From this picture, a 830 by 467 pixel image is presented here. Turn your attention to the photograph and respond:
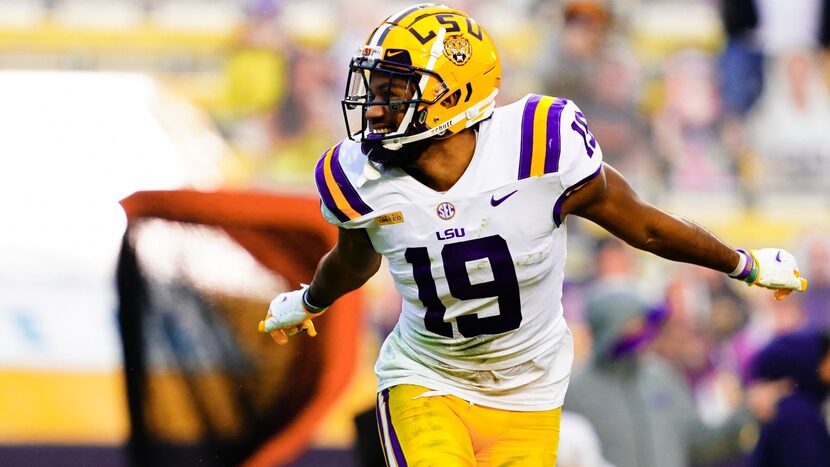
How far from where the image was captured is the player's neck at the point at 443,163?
7.84ft

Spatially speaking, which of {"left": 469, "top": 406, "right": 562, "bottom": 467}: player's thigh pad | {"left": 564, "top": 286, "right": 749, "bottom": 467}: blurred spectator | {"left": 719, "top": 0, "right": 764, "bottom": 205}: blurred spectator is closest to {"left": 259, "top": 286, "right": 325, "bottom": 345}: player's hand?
{"left": 469, "top": 406, "right": 562, "bottom": 467}: player's thigh pad

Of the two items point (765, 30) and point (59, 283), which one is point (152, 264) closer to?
point (59, 283)

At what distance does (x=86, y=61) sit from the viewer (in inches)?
229

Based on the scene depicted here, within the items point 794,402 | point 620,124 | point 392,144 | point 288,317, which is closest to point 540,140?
point 392,144

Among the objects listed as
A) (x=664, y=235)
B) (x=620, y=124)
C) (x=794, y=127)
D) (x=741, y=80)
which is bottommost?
(x=794, y=127)

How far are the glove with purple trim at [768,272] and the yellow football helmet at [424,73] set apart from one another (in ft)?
2.42

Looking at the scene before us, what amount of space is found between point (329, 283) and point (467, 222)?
0.49m

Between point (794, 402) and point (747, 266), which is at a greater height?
point (747, 266)

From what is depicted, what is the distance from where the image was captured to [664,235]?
8.18ft

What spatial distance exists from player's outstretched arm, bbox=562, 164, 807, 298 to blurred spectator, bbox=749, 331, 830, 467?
80.8 inches

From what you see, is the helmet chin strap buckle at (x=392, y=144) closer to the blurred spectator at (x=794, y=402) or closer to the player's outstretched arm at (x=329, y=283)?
the player's outstretched arm at (x=329, y=283)

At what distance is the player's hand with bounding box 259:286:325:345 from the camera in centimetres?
278

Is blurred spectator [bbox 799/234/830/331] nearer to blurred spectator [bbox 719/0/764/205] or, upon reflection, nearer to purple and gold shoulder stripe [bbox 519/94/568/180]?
blurred spectator [bbox 719/0/764/205]

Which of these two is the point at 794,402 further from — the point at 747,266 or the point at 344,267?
the point at 344,267
